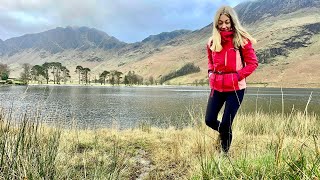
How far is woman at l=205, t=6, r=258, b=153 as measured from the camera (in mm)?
4504

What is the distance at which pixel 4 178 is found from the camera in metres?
2.65

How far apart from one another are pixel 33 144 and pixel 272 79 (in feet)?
515

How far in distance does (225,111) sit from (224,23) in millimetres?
1214

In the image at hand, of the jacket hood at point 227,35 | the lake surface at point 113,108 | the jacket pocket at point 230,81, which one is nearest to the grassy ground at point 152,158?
the lake surface at point 113,108

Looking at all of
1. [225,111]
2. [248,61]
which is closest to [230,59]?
[248,61]

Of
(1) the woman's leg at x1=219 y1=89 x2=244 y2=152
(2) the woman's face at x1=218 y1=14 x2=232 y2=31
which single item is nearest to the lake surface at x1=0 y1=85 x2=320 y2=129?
(1) the woman's leg at x1=219 y1=89 x2=244 y2=152

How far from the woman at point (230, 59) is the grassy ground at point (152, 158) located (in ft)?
1.76

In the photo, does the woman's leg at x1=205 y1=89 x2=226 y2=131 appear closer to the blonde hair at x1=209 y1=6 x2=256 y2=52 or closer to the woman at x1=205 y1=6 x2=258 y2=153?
the woman at x1=205 y1=6 x2=258 y2=153

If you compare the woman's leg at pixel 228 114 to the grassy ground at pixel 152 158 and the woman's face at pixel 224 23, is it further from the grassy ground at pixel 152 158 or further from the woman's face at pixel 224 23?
the woman's face at pixel 224 23

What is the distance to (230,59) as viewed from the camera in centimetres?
453

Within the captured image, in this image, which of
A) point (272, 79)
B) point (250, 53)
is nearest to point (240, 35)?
point (250, 53)

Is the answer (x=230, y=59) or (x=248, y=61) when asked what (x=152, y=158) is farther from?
(x=248, y=61)

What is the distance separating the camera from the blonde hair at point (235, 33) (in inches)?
177

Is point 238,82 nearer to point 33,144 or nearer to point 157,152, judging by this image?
point 157,152
